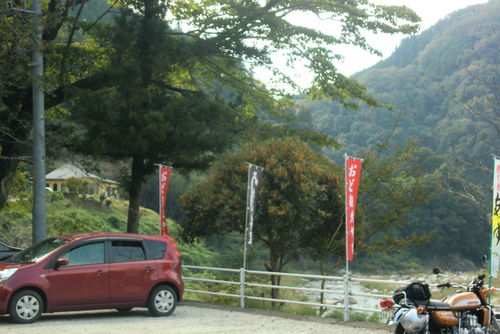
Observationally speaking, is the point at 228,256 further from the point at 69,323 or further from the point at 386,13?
the point at 69,323

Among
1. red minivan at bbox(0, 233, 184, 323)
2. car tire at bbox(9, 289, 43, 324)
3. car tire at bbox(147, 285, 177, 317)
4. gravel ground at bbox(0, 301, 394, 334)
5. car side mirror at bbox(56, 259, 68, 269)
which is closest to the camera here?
gravel ground at bbox(0, 301, 394, 334)

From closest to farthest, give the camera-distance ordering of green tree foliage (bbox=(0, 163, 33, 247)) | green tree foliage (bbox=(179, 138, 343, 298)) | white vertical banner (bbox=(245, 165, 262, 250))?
white vertical banner (bbox=(245, 165, 262, 250)) < green tree foliage (bbox=(179, 138, 343, 298)) < green tree foliage (bbox=(0, 163, 33, 247))

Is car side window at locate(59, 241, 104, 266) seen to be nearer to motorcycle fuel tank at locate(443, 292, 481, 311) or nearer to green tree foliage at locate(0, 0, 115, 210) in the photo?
green tree foliage at locate(0, 0, 115, 210)

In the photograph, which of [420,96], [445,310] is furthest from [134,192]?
[420,96]

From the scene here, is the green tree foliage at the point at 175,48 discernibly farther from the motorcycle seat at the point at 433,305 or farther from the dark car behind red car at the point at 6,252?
the motorcycle seat at the point at 433,305

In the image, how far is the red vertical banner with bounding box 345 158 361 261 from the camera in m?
12.6

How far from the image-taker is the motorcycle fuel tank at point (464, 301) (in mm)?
7512

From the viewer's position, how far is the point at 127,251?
39.4ft

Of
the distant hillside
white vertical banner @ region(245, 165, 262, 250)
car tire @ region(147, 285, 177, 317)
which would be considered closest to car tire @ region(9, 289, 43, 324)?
car tire @ region(147, 285, 177, 317)

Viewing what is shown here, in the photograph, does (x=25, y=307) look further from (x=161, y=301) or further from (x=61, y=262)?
(x=161, y=301)

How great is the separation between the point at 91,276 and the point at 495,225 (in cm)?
742

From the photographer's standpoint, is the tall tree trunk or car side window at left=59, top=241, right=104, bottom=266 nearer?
car side window at left=59, top=241, right=104, bottom=266

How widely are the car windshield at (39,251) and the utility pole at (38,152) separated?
1.56 meters

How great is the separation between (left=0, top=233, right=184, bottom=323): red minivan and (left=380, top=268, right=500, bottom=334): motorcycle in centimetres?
599
